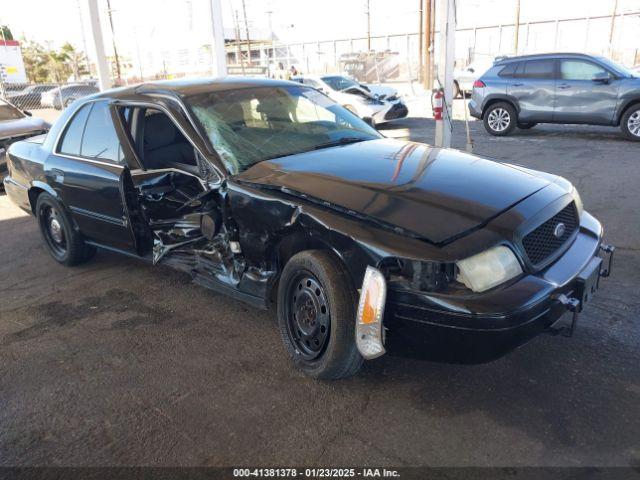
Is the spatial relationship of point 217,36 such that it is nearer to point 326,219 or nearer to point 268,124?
point 268,124

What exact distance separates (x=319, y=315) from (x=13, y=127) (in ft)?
27.7

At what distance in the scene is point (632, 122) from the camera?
10.4 metres

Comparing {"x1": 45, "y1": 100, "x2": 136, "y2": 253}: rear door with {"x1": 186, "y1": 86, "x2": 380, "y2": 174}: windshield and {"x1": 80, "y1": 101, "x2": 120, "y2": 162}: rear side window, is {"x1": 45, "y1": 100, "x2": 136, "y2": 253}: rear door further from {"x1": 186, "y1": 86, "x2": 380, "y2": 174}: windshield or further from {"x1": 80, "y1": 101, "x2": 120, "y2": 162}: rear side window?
{"x1": 186, "y1": 86, "x2": 380, "y2": 174}: windshield

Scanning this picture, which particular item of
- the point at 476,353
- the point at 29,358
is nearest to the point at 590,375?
the point at 476,353

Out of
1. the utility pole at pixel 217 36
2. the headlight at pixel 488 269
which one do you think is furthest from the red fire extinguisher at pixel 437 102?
the headlight at pixel 488 269

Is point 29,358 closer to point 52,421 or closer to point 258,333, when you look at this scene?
point 52,421

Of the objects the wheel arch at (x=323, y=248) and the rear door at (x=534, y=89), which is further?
the rear door at (x=534, y=89)

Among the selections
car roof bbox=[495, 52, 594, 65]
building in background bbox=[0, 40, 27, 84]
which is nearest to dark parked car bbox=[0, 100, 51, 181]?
car roof bbox=[495, 52, 594, 65]

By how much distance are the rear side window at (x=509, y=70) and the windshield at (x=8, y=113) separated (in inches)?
382

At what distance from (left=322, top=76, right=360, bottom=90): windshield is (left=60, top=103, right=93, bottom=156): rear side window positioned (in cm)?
1105

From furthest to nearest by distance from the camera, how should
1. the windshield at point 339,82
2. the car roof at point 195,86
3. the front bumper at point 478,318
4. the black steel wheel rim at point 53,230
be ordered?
the windshield at point 339,82 → the black steel wheel rim at point 53,230 → the car roof at point 195,86 → the front bumper at point 478,318

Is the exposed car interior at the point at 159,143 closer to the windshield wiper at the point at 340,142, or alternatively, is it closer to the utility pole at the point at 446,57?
the windshield wiper at the point at 340,142

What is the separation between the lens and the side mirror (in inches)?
415

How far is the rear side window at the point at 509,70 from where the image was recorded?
11812 mm
